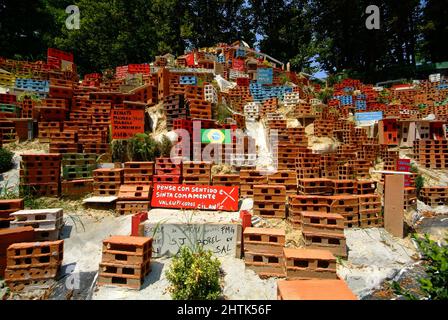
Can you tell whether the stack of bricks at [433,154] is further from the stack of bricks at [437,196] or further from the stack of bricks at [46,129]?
the stack of bricks at [46,129]

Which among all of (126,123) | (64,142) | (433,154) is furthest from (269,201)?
(433,154)

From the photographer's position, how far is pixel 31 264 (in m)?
8.18

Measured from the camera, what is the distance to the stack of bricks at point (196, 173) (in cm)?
1309

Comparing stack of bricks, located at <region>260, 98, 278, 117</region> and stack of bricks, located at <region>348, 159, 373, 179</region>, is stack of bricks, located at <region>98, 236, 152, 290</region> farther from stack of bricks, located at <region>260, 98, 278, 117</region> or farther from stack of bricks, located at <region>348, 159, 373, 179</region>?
stack of bricks, located at <region>260, 98, 278, 117</region>

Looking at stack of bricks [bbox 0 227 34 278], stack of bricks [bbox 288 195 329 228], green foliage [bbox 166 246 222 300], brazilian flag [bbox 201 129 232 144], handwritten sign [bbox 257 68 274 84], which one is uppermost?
handwritten sign [bbox 257 68 274 84]

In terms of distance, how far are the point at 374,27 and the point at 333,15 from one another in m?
6.13

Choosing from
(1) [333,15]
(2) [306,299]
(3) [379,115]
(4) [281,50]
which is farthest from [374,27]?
(2) [306,299]

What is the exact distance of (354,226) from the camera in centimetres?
1146

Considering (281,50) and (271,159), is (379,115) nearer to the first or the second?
(271,159)

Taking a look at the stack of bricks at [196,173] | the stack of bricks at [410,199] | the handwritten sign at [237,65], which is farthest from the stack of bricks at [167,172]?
the handwritten sign at [237,65]

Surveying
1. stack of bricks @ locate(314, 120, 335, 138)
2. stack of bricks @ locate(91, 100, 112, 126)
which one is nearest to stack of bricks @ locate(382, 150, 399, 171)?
stack of bricks @ locate(314, 120, 335, 138)

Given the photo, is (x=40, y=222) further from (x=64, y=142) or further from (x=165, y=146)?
(x=165, y=146)

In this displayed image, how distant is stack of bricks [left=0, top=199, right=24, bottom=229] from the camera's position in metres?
9.98

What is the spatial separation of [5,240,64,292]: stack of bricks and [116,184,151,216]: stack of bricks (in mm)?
3516
